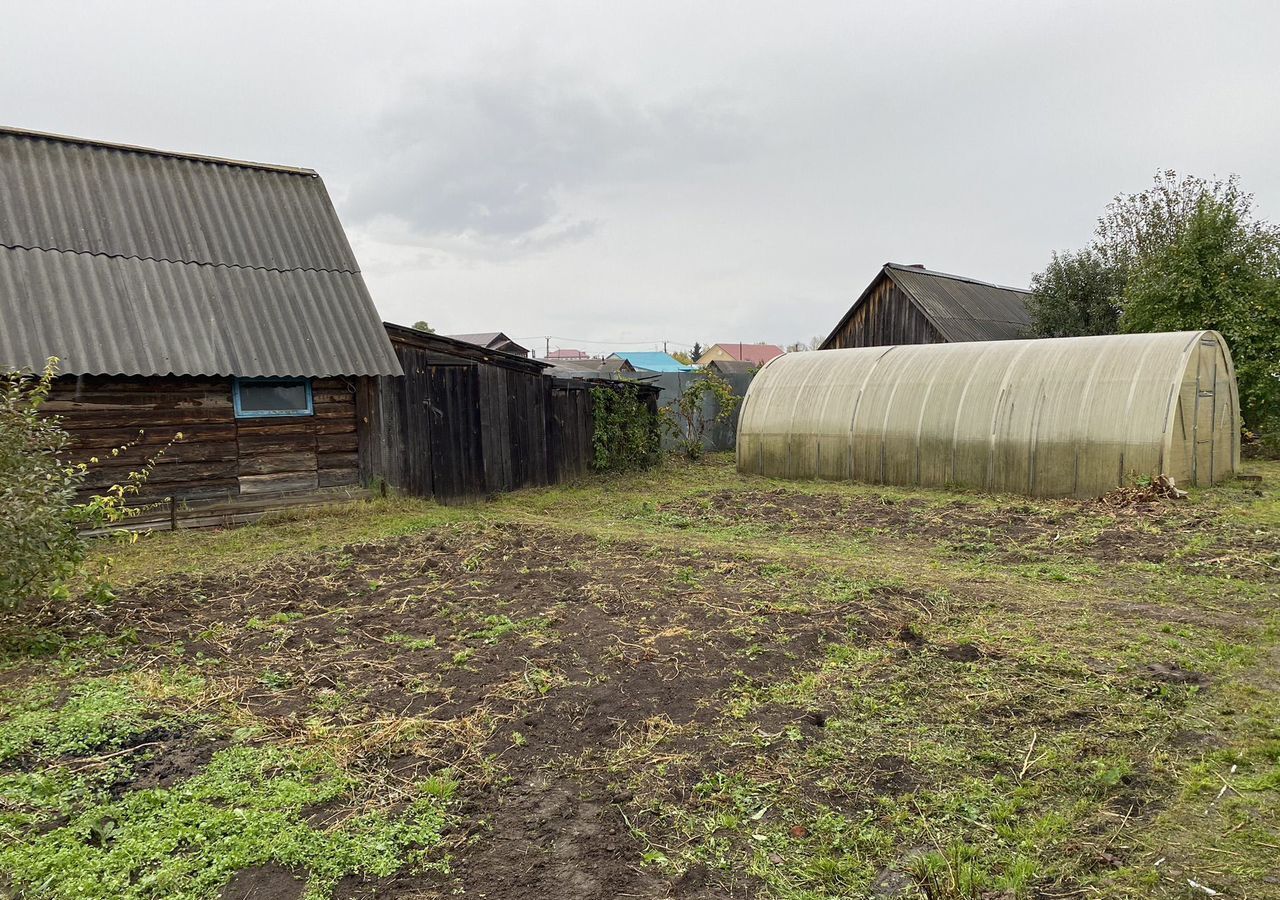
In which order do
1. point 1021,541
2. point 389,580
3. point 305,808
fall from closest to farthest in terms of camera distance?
point 305,808 → point 389,580 → point 1021,541

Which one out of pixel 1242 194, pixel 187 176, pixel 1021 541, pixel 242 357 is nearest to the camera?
pixel 1021 541

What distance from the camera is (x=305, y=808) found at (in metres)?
3.50

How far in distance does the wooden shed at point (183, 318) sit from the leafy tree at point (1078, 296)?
21.5 metres

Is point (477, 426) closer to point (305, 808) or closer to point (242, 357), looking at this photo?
point (242, 357)

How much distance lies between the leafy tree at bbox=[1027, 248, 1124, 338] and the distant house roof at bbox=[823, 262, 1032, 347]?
120cm

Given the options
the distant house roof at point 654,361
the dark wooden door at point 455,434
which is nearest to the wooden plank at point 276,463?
the dark wooden door at point 455,434

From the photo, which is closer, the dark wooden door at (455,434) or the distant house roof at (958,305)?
the dark wooden door at (455,434)

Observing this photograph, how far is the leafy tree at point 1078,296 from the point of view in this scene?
934 inches

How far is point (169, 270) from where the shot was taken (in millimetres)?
10680

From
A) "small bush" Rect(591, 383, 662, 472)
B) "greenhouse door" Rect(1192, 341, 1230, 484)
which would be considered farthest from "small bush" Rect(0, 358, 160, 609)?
"greenhouse door" Rect(1192, 341, 1230, 484)

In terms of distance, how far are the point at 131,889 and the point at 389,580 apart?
186 inches

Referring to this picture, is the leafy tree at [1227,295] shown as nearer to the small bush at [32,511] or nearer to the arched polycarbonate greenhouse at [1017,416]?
the arched polycarbonate greenhouse at [1017,416]

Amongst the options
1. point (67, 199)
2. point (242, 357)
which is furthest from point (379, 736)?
point (67, 199)

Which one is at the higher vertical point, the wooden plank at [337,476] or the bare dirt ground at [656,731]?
the wooden plank at [337,476]
